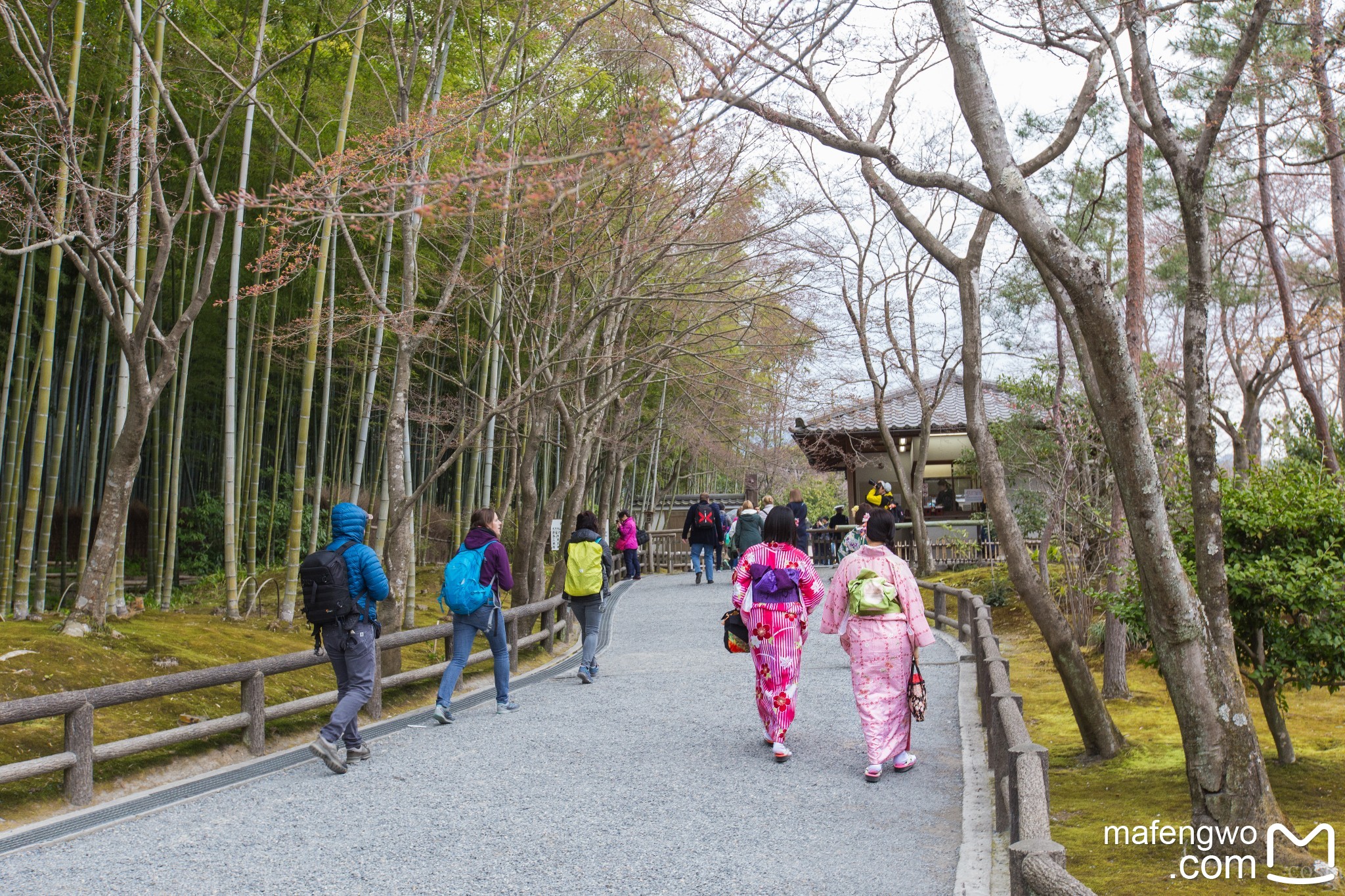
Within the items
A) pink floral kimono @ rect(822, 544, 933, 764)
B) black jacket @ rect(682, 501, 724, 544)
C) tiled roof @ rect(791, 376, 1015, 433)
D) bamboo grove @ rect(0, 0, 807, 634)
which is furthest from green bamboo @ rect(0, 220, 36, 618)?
tiled roof @ rect(791, 376, 1015, 433)

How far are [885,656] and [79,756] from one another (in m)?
3.65

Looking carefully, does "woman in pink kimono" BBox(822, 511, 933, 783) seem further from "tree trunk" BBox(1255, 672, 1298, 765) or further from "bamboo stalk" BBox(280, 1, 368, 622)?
"bamboo stalk" BBox(280, 1, 368, 622)

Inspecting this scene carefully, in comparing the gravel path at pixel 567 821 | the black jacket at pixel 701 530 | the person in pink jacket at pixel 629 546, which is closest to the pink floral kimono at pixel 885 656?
the gravel path at pixel 567 821

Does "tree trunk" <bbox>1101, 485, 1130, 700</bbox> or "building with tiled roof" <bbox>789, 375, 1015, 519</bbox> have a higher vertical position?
"building with tiled roof" <bbox>789, 375, 1015, 519</bbox>

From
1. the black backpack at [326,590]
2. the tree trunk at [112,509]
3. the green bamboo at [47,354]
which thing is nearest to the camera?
the black backpack at [326,590]

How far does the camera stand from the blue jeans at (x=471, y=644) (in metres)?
6.37

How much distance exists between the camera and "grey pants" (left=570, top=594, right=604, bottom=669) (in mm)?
7840

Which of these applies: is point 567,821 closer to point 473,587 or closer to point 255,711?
point 255,711

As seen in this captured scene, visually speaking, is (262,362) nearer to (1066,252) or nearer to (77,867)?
(77,867)

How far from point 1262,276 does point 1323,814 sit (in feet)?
37.2

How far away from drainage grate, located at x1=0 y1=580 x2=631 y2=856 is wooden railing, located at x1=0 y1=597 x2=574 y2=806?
0.48ft

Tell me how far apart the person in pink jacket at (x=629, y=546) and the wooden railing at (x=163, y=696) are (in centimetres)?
1060

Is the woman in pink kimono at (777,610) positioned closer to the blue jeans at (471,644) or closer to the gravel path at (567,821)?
the gravel path at (567,821)

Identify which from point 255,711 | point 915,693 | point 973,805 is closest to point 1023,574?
point 915,693
